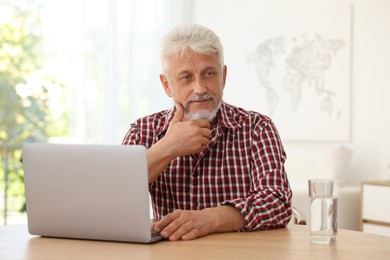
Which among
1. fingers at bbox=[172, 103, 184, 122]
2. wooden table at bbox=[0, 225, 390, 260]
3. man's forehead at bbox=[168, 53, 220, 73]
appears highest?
man's forehead at bbox=[168, 53, 220, 73]

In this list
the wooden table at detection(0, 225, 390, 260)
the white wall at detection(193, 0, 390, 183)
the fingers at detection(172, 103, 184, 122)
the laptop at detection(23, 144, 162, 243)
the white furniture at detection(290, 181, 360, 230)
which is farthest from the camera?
the white wall at detection(193, 0, 390, 183)

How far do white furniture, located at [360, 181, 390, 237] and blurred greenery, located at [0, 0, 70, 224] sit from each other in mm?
3953

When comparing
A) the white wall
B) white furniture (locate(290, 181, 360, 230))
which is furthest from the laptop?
the white wall

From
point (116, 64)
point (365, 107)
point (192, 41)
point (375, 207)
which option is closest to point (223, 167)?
point (192, 41)

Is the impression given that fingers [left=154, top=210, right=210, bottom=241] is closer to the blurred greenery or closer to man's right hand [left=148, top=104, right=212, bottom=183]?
man's right hand [left=148, top=104, right=212, bottom=183]

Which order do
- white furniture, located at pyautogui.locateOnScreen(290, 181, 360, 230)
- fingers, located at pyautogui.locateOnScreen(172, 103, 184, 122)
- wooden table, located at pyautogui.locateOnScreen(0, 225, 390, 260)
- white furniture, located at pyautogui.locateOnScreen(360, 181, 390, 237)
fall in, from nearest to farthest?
wooden table, located at pyautogui.locateOnScreen(0, 225, 390, 260) < fingers, located at pyautogui.locateOnScreen(172, 103, 184, 122) < white furniture, located at pyautogui.locateOnScreen(360, 181, 390, 237) < white furniture, located at pyautogui.locateOnScreen(290, 181, 360, 230)

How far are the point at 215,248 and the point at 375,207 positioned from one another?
294 centimetres

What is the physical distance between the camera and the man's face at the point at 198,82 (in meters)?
2.14

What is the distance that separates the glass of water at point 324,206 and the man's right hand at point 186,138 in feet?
1.66

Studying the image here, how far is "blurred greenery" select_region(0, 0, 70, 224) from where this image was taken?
23.0 feet

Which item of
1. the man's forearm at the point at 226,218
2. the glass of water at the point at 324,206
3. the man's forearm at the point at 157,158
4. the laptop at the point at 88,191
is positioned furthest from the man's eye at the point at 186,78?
the glass of water at the point at 324,206

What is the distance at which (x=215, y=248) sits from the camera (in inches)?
59.1

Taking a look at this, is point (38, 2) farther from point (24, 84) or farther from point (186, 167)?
point (186, 167)

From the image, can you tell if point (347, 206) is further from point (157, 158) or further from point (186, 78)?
point (157, 158)
